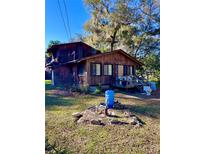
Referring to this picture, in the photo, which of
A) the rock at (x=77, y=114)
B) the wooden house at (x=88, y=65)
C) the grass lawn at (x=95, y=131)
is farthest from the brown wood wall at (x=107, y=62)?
the rock at (x=77, y=114)

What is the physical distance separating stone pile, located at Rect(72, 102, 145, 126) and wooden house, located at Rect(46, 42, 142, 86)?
170 millimetres

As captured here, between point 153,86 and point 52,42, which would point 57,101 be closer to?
point 52,42

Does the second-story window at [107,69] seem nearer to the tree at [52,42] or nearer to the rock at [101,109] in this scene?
the rock at [101,109]

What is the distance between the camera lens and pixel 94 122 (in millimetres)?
1543

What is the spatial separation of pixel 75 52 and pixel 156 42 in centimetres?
55

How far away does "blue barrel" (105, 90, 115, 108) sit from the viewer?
1.56 metres

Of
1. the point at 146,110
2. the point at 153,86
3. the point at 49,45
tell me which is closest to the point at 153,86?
the point at 153,86

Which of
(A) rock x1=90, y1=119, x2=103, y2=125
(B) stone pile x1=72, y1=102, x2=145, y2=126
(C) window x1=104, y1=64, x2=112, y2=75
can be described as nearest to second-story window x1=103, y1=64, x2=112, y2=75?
(C) window x1=104, y1=64, x2=112, y2=75

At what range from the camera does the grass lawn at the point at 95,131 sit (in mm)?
1472

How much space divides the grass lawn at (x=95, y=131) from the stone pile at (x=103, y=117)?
0.03 m

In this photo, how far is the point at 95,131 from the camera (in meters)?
1.51

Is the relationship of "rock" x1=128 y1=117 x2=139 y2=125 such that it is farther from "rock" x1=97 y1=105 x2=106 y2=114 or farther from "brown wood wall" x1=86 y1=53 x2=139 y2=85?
"brown wood wall" x1=86 y1=53 x2=139 y2=85
